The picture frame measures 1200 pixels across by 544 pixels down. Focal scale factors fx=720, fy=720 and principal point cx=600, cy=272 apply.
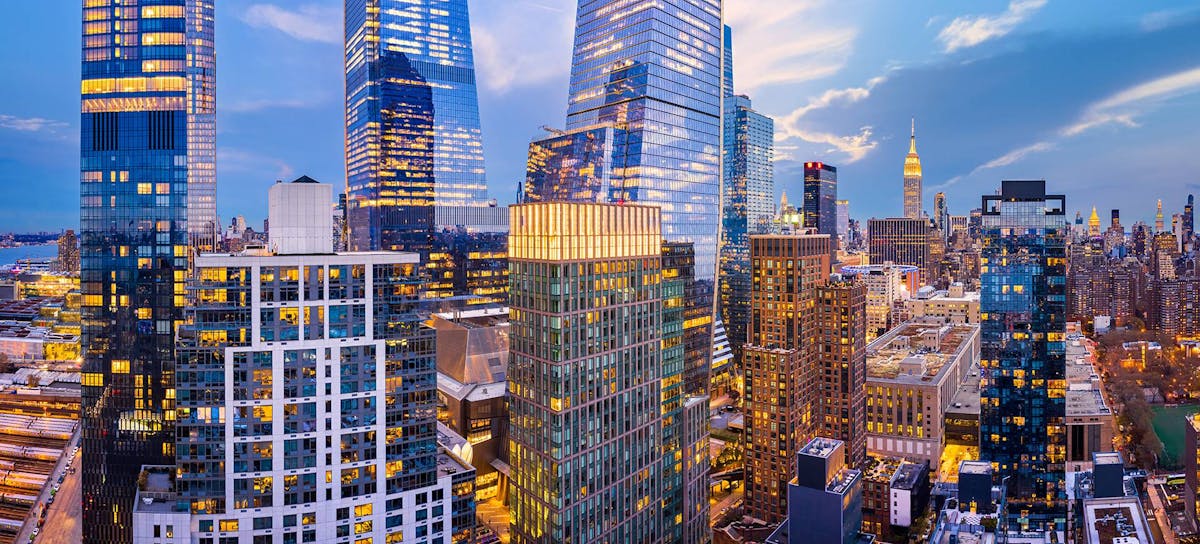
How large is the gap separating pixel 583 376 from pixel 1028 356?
373 ft

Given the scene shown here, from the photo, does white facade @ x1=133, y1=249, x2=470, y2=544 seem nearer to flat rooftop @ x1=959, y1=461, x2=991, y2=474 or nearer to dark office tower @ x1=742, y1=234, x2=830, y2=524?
dark office tower @ x1=742, y1=234, x2=830, y2=524

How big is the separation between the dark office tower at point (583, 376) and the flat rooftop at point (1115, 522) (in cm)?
7829

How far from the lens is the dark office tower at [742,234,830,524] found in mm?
162000

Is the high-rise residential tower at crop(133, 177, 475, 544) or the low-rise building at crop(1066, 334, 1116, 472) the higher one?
the high-rise residential tower at crop(133, 177, 475, 544)

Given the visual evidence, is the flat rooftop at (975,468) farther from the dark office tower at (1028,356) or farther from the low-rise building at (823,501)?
the low-rise building at (823,501)

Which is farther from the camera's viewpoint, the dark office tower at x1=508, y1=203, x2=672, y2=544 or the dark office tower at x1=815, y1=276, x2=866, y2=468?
the dark office tower at x1=815, y1=276, x2=866, y2=468

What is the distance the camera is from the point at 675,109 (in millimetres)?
199250

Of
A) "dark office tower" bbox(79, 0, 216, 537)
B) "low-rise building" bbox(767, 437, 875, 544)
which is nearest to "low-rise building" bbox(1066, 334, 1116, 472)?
"low-rise building" bbox(767, 437, 875, 544)

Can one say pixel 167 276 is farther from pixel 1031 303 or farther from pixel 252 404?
pixel 1031 303

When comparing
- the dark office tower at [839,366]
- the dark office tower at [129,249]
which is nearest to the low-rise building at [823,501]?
the dark office tower at [839,366]

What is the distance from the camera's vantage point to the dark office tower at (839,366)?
177500mm

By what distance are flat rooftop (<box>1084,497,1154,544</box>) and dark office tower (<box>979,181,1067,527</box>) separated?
1383 centimetres

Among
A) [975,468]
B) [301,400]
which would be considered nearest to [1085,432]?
[975,468]

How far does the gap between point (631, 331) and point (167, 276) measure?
8467 centimetres
